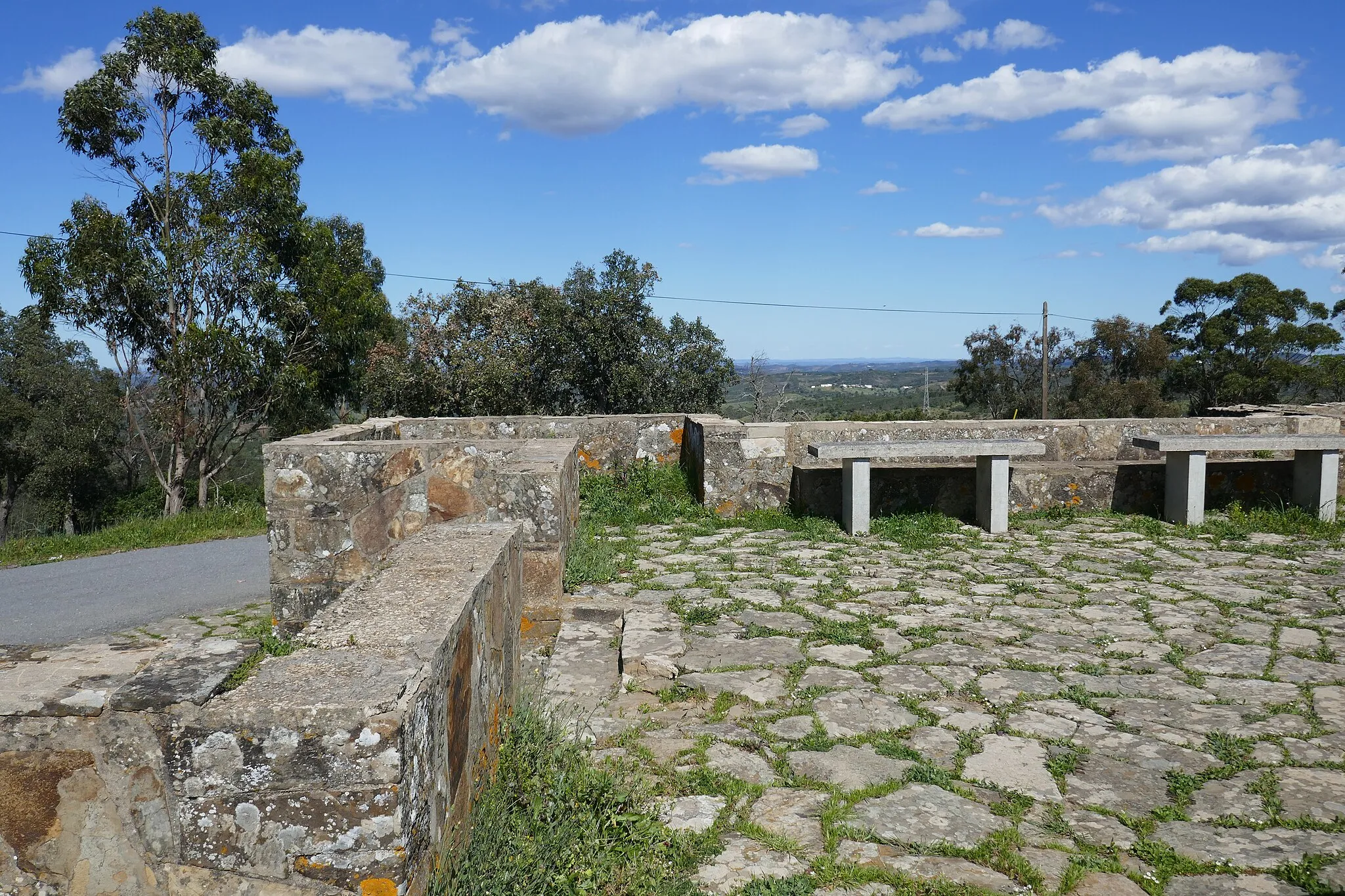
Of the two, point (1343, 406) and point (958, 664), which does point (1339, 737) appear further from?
point (1343, 406)

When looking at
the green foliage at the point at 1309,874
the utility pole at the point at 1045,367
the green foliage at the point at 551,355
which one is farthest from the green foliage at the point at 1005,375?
the green foliage at the point at 1309,874

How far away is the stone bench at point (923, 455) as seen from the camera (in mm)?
7129

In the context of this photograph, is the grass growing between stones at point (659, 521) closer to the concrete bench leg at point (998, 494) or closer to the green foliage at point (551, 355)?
the concrete bench leg at point (998, 494)

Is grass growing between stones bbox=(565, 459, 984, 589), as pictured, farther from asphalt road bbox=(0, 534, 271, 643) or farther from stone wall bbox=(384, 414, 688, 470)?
asphalt road bbox=(0, 534, 271, 643)

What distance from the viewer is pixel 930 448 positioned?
730 cm

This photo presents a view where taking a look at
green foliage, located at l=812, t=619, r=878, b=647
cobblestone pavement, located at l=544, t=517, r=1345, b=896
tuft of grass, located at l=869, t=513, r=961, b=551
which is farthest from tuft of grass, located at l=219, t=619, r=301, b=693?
tuft of grass, located at l=869, t=513, r=961, b=551

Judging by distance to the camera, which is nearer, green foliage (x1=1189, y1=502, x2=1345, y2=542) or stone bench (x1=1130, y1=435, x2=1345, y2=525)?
green foliage (x1=1189, y1=502, x2=1345, y2=542)

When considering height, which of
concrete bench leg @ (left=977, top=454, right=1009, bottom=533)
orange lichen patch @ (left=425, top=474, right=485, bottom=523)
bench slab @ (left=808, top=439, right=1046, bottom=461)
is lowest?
concrete bench leg @ (left=977, top=454, right=1009, bottom=533)

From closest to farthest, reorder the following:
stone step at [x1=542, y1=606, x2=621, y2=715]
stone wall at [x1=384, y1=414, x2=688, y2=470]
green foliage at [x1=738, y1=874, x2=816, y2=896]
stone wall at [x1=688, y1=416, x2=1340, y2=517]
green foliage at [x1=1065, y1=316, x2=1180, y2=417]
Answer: green foliage at [x1=738, y1=874, x2=816, y2=896] → stone step at [x1=542, y1=606, x2=621, y2=715] → stone wall at [x1=688, y1=416, x2=1340, y2=517] → stone wall at [x1=384, y1=414, x2=688, y2=470] → green foliage at [x1=1065, y1=316, x2=1180, y2=417]

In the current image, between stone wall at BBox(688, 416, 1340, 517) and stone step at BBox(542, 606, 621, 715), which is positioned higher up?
stone wall at BBox(688, 416, 1340, 517)

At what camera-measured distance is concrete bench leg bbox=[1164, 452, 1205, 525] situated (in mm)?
7344

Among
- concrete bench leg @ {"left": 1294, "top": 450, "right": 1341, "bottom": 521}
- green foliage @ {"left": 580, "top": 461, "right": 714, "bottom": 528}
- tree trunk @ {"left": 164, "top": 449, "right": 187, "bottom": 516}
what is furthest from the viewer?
tree trunk @ {"left": 164, "top": 449, "right": 187, "bottom": 516}

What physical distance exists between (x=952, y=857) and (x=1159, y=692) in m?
1.74

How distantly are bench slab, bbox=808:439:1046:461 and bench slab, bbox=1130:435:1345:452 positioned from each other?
3.46 ft
